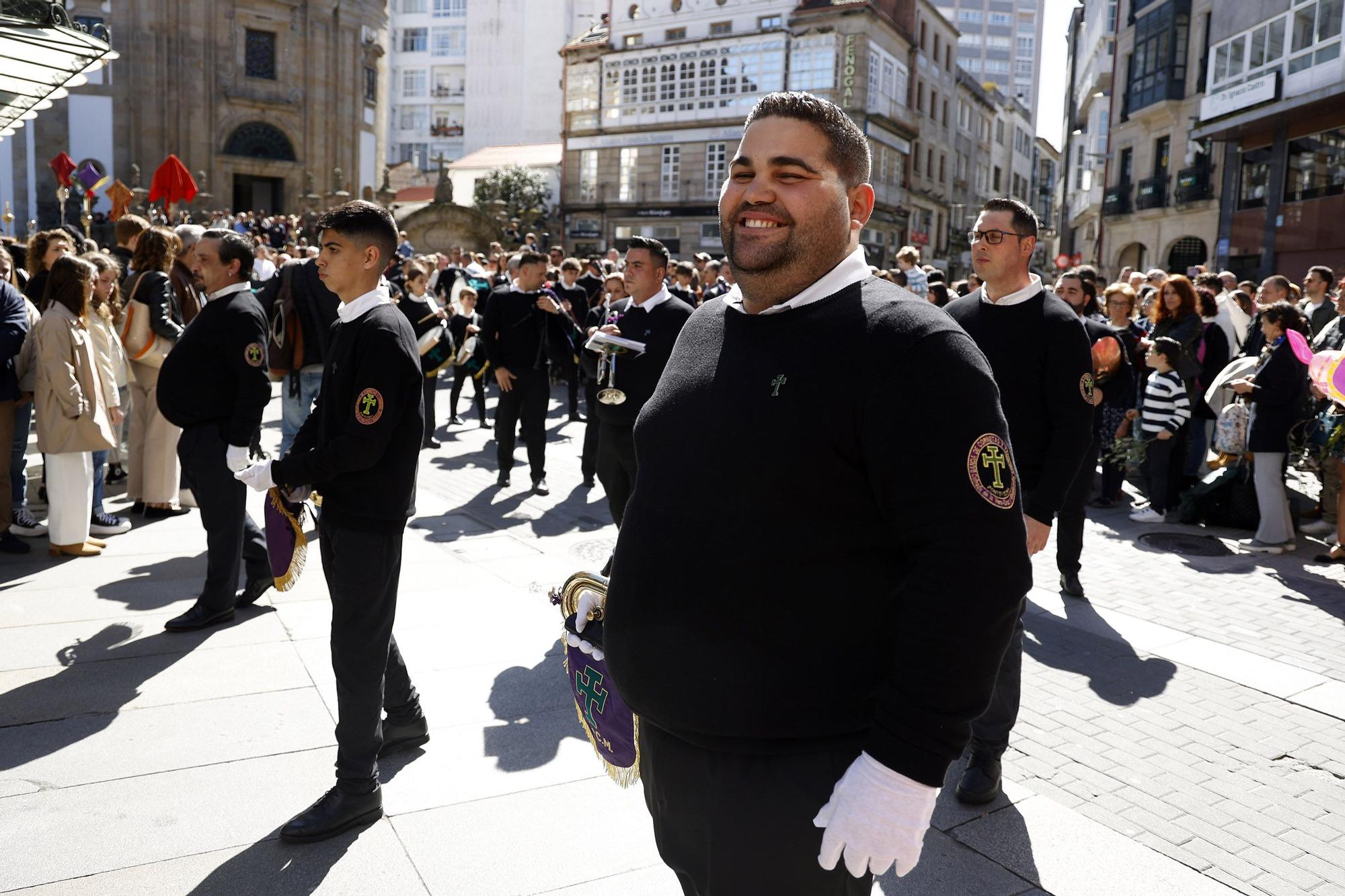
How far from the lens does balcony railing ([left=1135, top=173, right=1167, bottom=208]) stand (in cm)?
3509

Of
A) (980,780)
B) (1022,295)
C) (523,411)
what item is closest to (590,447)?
(523,411)

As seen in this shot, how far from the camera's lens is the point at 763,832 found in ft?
6.46

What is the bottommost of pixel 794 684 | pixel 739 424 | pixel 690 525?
pixel 794 684

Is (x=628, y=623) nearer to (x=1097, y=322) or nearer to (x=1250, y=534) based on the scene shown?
(x=1097, y=322)

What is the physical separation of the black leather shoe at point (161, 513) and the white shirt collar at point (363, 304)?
5.47 m

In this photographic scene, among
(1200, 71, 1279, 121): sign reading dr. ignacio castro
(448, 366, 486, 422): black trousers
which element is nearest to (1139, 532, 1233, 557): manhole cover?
(448, 366, 486, 422): black trousers

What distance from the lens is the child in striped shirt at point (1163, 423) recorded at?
32.0 ft

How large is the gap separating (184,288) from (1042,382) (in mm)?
6588

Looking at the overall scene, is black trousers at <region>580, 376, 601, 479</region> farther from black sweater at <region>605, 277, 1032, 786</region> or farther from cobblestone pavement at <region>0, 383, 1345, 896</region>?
black sweater at <region>605, 277, 1032, 786</region>

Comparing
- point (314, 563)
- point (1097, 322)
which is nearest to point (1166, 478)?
point (1097, 322)

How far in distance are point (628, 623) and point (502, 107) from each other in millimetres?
73312

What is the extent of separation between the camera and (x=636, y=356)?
6.73m

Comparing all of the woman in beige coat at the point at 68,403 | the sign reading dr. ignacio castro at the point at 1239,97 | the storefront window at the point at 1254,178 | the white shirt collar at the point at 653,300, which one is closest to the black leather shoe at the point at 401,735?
the white shirt collar at the point at 653,300

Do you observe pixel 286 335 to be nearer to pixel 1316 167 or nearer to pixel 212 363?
pixel 212 363
